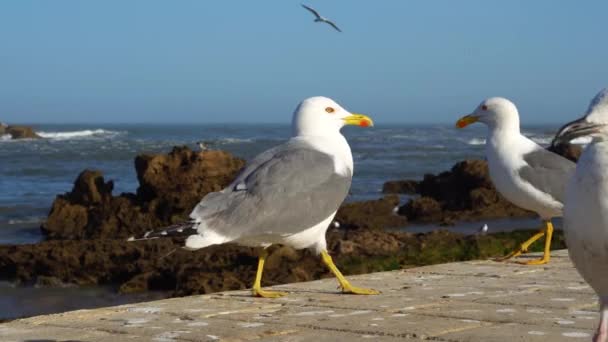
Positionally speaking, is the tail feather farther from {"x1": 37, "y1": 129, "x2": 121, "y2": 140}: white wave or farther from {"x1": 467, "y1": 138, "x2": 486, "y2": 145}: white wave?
{"x1": 37, "y1": 129, "x2": 121, "y2": 140}: white wave

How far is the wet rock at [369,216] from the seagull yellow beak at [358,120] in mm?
8504

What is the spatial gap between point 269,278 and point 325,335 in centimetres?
385

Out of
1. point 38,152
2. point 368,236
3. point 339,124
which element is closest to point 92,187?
point 368,236

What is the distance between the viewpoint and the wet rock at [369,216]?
621 inches

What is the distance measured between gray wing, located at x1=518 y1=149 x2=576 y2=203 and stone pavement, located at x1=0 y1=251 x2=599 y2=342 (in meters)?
1.06

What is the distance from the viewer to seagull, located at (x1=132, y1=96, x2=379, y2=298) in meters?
5.80

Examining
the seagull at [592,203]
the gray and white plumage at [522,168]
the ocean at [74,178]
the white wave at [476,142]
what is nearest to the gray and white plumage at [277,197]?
the gray and white plumage at [522,168]

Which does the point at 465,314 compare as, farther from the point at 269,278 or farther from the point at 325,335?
the point at 269,278

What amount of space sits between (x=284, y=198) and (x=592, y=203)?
2.70 meters

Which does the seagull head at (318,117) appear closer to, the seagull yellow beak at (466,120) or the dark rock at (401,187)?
the seagull yellow beak at (466,120)

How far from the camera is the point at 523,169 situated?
768cm

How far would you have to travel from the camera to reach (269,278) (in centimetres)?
859

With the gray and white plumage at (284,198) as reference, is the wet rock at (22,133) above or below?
below

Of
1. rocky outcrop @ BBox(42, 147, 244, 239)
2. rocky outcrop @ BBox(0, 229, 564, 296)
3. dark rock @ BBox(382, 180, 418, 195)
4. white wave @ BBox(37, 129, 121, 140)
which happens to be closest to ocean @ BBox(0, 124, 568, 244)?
dark rock @ BBox(382, 180, 418, 195)
